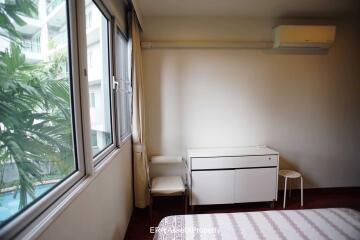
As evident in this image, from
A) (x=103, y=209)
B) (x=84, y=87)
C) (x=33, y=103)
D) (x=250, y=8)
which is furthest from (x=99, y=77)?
(x=250, y=8)

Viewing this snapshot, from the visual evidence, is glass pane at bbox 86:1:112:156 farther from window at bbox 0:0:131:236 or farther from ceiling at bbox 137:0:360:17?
ceiling at bbox 137:0:360:17

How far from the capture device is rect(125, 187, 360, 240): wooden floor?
233cm

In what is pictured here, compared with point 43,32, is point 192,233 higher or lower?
lower

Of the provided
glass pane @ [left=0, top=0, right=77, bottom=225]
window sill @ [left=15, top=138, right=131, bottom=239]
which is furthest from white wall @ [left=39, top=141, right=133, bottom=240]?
glass pane @ [left=0, top=0, right=77, bottom=225]

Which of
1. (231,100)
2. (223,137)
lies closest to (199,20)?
(231,100)

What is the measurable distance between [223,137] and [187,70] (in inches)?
41.7

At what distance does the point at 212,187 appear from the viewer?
2.45 meters

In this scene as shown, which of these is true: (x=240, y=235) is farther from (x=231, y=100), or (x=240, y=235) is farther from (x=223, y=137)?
(x=231, y=100)

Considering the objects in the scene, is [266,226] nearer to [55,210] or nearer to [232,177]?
[232,177]

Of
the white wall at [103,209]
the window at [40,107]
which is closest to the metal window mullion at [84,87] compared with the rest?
the window at [40,107]

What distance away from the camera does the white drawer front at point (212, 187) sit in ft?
7.98

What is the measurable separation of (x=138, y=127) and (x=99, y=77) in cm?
82

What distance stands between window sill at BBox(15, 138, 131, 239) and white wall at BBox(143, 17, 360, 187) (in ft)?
5.27

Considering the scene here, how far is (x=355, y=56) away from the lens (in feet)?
9.40
